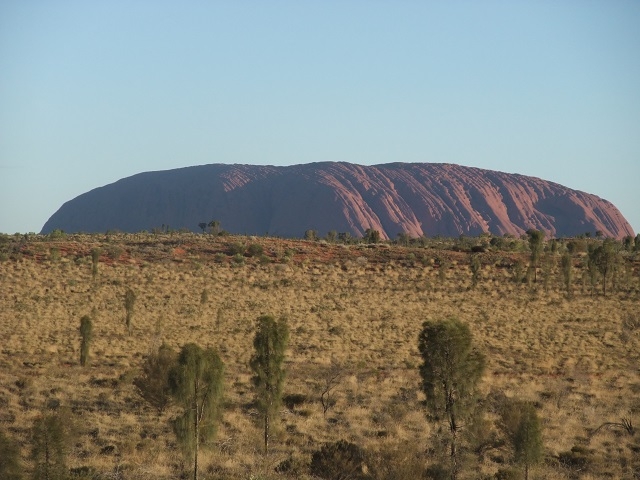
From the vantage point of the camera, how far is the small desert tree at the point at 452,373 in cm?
1566

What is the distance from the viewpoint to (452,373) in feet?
51.4

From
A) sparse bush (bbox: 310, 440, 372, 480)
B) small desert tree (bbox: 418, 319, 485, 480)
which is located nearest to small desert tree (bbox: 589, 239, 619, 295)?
small desert tree (bbox: 418, 319, 485, 480)

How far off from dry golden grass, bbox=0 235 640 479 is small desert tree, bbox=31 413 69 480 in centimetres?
261

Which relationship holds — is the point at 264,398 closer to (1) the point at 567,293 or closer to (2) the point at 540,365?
(2) the point at 540,365

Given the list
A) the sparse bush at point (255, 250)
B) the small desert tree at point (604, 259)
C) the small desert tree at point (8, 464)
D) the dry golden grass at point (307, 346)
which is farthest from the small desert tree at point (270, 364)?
the sparse bush at point (255, 250)

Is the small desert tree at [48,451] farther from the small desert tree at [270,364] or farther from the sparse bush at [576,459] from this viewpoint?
the sparse bush at [576,459]

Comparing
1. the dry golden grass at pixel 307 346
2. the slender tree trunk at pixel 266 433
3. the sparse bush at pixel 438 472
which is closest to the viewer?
the sparse bush at pixel 438 472

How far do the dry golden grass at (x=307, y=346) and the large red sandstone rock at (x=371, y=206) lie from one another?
345ft

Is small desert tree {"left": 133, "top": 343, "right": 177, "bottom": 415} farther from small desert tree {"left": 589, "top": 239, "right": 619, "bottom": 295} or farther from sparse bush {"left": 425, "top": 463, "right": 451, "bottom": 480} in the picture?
small desert tree {"left": 589, "top": 239, "right": 619, "bottom": 295}

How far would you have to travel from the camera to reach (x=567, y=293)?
50531 mm

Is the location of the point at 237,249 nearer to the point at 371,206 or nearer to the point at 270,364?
the point at 270,364

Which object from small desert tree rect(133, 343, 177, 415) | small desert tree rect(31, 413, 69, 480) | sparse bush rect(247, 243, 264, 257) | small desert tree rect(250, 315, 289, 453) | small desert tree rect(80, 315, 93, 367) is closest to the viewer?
small desert tree rect(31, 413, 69, 480)

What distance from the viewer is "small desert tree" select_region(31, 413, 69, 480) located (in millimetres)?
13371

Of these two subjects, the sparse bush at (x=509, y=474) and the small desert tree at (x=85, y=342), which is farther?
the small desert tree at (x=85, y=342)
